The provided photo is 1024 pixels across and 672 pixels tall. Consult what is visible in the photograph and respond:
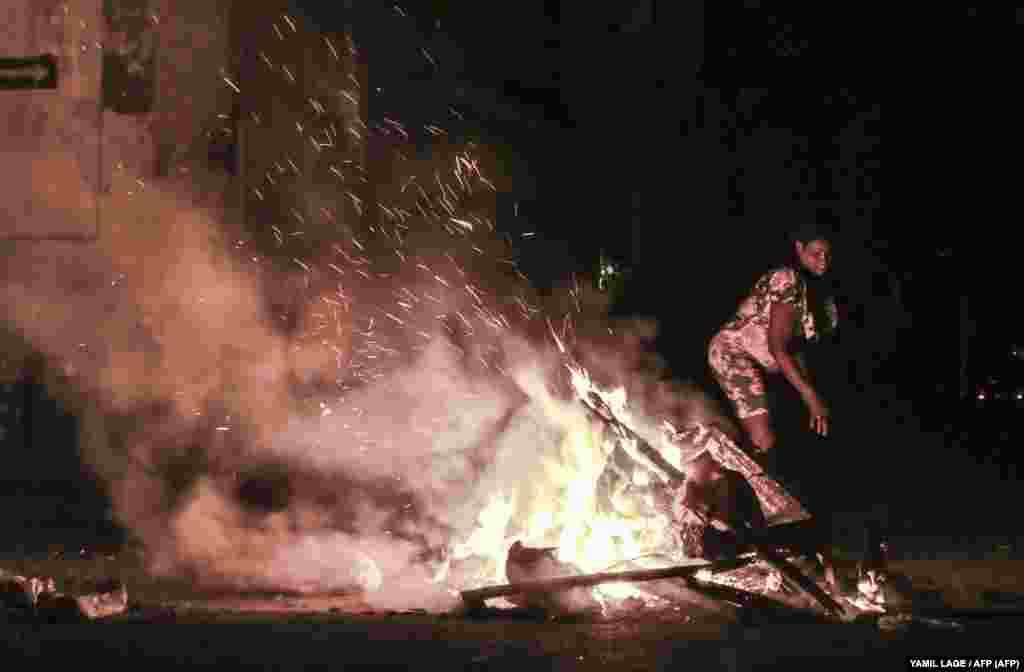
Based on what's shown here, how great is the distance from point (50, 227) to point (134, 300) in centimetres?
143

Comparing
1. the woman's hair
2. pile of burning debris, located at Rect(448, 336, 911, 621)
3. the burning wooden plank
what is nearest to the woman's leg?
pile of burning debris, located at Rect(448, 336, 911, 621)

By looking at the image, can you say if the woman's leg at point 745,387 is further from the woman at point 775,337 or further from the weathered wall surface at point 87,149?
the weathered wall surface at point 87,149

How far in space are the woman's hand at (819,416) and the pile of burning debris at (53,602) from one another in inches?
135

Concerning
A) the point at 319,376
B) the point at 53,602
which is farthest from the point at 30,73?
the point at 53,602

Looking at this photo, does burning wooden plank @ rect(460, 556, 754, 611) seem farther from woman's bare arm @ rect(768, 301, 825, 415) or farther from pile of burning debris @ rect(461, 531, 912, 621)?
woman's bare arm @ rect(768, 301, 825, 415)

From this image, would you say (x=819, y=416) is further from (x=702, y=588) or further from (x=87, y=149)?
(x=87, y=149)

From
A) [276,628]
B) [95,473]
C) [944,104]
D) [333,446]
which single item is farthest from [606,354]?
[276,628]

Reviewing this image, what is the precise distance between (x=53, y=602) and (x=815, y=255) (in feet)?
13.2

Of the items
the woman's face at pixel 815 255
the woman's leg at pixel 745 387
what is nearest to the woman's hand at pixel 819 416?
the woman's leg at pixel 745 387

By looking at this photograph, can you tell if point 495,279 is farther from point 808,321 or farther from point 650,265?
point 808,321

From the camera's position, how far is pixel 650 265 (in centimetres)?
1155

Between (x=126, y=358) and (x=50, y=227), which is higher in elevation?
(x=50, y=227)

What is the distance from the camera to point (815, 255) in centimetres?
771

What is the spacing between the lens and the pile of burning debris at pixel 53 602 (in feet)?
23.3
